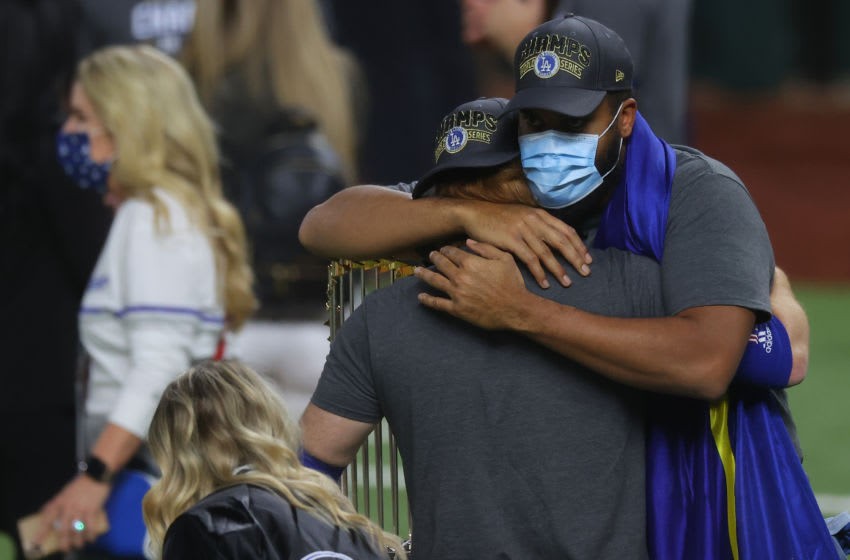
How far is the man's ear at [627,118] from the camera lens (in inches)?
117

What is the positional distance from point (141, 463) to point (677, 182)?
2266 millimetres

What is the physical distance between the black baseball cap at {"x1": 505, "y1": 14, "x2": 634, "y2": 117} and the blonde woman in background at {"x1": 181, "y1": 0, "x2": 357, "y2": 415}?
11.8 ft

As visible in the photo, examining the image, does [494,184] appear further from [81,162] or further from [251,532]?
[81,162]

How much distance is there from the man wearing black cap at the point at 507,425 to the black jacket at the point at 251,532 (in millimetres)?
173

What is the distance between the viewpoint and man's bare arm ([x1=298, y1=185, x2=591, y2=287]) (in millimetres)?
2877

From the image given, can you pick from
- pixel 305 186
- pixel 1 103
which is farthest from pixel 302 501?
pixel 1 103

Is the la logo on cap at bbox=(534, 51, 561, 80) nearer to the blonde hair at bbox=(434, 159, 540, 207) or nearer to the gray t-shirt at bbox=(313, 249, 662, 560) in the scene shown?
the blonde hair at bbox=(434, 159, 540, 207)

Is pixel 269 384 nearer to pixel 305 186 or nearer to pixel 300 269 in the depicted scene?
pixel 305 186

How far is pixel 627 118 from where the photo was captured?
9.86ft

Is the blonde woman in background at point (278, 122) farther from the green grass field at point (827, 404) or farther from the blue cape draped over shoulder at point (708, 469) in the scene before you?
the blue cape draped over shoulder at point (708, 469)

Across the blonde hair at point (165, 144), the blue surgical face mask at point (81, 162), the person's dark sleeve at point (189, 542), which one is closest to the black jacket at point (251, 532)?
the person's dark sleeve at point (189, 542)

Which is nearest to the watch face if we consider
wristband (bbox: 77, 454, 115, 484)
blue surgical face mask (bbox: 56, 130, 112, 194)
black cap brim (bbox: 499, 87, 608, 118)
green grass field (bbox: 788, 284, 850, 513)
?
wristband (bbox: 77, 454, 115, 484)

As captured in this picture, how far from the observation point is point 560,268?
2.86 metres

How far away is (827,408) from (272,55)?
14.3 ft
